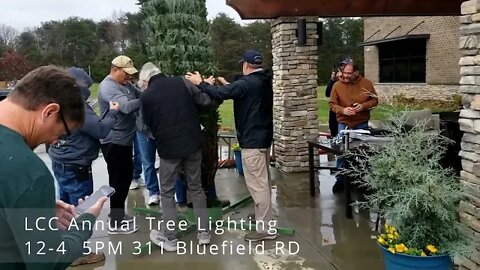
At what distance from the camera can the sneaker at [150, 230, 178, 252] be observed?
4.27 metres

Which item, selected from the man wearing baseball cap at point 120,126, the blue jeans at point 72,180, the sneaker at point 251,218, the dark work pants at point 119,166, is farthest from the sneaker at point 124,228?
the sneaker at point 251,218

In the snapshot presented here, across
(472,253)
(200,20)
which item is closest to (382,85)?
(200,20)

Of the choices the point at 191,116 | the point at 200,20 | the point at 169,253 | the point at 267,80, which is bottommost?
the point at 169,253

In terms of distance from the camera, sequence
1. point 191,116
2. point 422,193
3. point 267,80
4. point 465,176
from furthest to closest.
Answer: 1. point 267,80
2. point 191,116
3. point 465,176
4. point 422,193

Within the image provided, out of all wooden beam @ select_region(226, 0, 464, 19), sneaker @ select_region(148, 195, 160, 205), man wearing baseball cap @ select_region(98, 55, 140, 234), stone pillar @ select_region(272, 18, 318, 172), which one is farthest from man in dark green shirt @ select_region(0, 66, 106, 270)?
stone pillar @ select_region(272, 18, 318, 172)

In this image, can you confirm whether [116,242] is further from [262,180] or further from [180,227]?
[262,180]

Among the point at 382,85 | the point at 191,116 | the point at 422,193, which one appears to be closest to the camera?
the point at 422,193

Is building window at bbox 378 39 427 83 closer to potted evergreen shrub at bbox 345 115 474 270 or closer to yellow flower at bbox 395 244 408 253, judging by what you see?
potted evergreen shrub at bbox 345 115 474 270

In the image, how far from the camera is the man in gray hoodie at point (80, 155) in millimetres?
3912

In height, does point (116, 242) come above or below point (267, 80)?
below

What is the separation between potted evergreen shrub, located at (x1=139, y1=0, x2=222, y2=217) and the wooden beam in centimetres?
173

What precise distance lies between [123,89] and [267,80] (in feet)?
4.79

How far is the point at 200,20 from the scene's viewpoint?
16.2ft

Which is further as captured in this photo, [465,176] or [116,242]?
[116,242]
